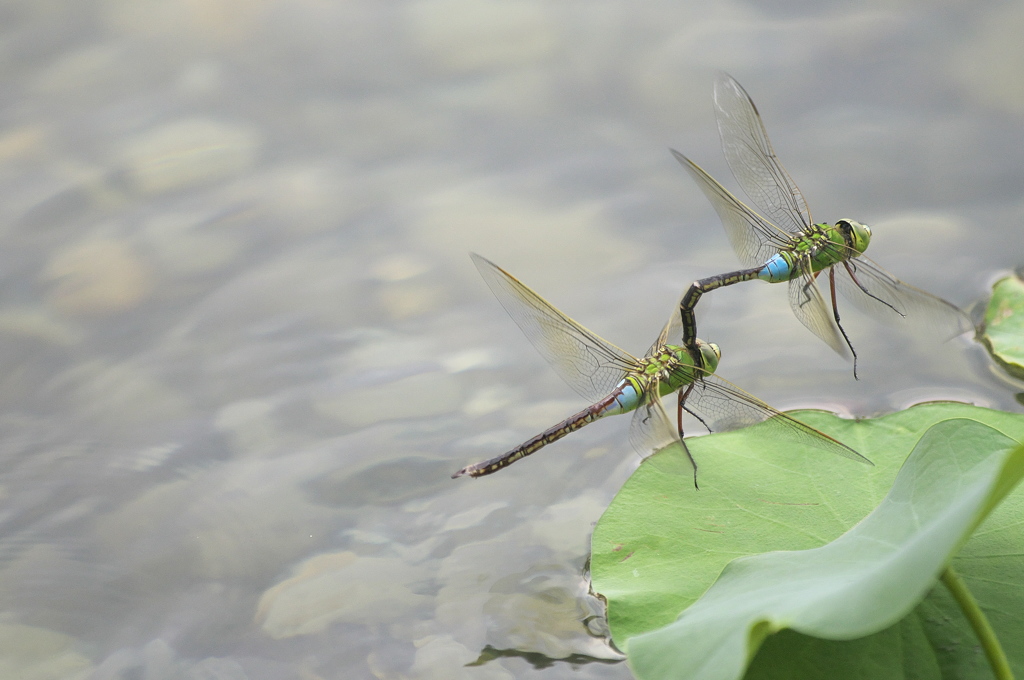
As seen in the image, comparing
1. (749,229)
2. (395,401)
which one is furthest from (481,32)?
(749,229)

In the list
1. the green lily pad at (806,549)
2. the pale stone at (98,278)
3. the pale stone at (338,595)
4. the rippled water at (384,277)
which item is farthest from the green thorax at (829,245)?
the pale stone at (98,278)

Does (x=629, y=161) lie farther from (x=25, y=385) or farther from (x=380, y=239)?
(x=25, y=385)

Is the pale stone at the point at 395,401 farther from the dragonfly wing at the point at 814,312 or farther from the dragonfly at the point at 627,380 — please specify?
the dragonfly wing at the point at 814,312

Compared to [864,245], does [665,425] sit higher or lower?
lower

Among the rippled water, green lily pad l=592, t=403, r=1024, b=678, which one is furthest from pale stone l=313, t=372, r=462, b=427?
green lily pad l=592, t=403, r=1024, b=678

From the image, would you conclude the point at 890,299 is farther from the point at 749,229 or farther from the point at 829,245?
the point at 749,229

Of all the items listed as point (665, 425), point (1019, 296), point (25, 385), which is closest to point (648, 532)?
point (665, 425)
